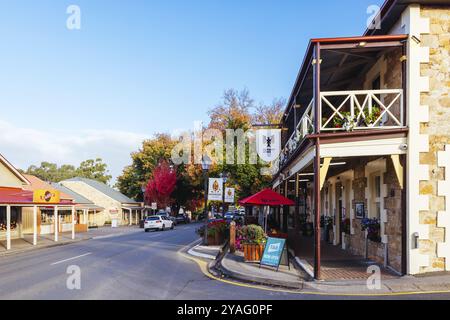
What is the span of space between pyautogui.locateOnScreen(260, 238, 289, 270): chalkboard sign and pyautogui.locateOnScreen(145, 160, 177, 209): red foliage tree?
47494mm

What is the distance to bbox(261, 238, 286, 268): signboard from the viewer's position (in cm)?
1181

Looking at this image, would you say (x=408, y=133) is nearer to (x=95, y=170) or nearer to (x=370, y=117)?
(x=370, y=117)

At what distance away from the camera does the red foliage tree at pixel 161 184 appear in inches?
2322

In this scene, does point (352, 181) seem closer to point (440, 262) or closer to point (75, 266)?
point (440, 262)

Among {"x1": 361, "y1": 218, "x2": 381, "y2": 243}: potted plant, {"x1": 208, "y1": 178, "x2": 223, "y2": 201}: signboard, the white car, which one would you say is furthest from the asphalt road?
the white car

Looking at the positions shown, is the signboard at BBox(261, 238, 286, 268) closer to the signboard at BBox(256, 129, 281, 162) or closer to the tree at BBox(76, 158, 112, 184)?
the signboard at BBox(256, 129, 281, 162)

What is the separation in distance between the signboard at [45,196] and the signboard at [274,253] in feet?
56.4

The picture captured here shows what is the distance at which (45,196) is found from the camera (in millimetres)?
25578

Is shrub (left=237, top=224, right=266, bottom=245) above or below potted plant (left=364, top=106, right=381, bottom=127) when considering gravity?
below

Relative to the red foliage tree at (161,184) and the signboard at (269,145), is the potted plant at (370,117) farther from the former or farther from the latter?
the red foliage tree at (161,184)

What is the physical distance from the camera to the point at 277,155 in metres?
24.6

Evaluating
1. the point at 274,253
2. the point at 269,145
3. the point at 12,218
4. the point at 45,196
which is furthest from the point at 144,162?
the point at 274,253

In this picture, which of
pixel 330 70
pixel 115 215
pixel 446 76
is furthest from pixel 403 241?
pixel 115 215

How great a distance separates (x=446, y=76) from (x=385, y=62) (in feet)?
7.15
